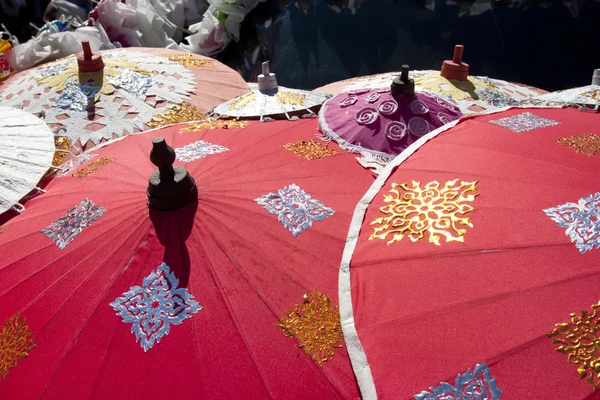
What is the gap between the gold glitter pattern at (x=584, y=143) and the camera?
159cm

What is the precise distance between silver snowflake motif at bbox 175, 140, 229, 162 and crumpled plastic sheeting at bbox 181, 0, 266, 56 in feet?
15.5

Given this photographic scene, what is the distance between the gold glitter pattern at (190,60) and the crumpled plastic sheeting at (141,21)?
5.43 ft

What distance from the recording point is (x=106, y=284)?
1.62m

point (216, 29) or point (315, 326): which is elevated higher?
point (216, 29)

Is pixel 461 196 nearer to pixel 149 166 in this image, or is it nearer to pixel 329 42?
pixel 149 166

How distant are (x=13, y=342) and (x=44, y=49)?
3.89 metres

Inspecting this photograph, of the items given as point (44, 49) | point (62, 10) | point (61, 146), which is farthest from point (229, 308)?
point (62, 10)

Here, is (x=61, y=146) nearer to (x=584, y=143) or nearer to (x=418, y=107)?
(x=418, y=107)

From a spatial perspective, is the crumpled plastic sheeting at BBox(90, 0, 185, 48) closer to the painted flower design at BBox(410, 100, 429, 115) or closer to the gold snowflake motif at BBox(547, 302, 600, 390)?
the painted flower design at BBox(410, 100, 429, 115)

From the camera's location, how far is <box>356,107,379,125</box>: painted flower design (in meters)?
2.54

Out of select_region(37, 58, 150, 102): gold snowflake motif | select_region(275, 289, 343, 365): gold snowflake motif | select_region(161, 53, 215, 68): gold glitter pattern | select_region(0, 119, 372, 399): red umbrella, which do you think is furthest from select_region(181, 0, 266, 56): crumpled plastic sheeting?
select_region(275, 289, 343, 365): gold snowflake motif

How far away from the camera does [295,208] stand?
1888 mm

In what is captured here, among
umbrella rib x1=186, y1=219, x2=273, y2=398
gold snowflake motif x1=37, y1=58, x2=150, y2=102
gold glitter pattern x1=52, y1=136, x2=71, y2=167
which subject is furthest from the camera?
gold snowflake motif x1=37, y1=58, x2=150, y2=102

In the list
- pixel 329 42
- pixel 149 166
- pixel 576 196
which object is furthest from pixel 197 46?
pixel 576 196
